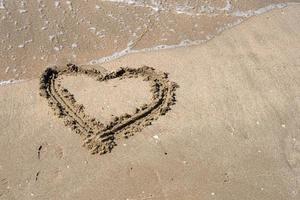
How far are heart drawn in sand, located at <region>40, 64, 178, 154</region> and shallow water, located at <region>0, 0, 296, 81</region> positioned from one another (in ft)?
0.91

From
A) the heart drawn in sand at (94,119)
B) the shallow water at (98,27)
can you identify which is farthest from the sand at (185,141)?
the shallow water at (98,27)

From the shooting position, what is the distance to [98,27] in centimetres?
675

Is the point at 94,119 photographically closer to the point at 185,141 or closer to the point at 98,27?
the point at 185,141

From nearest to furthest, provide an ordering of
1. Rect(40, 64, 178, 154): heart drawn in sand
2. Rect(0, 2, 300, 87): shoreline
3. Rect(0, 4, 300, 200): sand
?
Rect(0, 4, 300, 200): sand
Rect(40, 64, 178, 154): heart drawn in sand
Rect(0, 2, 300, 87): shoreline

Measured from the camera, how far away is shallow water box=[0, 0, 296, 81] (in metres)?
6.29

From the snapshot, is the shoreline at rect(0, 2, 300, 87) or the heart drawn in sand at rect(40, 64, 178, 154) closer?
the heart drawn in sand at rect(40, 64, 178, 154)

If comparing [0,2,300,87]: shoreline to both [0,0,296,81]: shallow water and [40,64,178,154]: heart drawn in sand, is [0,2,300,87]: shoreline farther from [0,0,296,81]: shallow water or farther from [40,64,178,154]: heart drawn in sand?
[40,64,178,154]: heart drawn in sand

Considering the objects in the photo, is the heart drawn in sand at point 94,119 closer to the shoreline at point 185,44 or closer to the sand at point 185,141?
the sand at point 185,141

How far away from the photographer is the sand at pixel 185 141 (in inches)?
189

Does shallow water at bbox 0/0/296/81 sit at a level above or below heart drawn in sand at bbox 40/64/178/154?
above

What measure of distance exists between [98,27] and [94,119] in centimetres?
183

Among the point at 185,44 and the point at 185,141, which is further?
the point at 185,44

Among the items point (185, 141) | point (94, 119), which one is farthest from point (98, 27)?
point (185, 141)

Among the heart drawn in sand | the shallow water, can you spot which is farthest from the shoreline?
the heart drawn in sand
